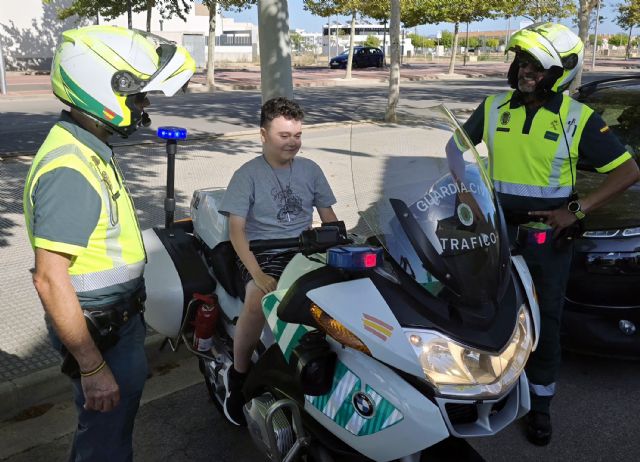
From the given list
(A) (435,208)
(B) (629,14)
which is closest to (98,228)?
(A) (435,208)

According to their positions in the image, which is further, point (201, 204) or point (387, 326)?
point (201, 204)

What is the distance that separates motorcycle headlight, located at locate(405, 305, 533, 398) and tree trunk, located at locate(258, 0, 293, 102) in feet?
14.9

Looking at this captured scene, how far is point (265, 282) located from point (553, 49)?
180cm

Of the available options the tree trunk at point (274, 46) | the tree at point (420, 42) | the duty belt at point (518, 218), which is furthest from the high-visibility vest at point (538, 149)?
the tree at point (420, 42)

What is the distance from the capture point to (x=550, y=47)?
3.09 metres

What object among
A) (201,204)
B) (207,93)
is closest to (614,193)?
(201,204)

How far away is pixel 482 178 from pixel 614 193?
1.22 meters

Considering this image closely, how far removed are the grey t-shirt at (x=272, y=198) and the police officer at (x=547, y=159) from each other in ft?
3.41

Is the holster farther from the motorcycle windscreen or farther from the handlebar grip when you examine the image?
the motorcycle windscreen

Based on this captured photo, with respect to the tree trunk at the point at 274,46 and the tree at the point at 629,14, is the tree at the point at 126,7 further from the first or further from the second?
the tree at the point at 629,14

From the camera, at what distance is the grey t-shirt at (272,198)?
3.02 m

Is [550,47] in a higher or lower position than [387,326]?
higher

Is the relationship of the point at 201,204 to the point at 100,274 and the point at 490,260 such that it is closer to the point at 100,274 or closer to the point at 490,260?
the point at 100,274

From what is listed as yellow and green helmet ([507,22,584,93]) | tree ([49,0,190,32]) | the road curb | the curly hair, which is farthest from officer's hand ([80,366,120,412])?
tree ([49,0,190,32])
